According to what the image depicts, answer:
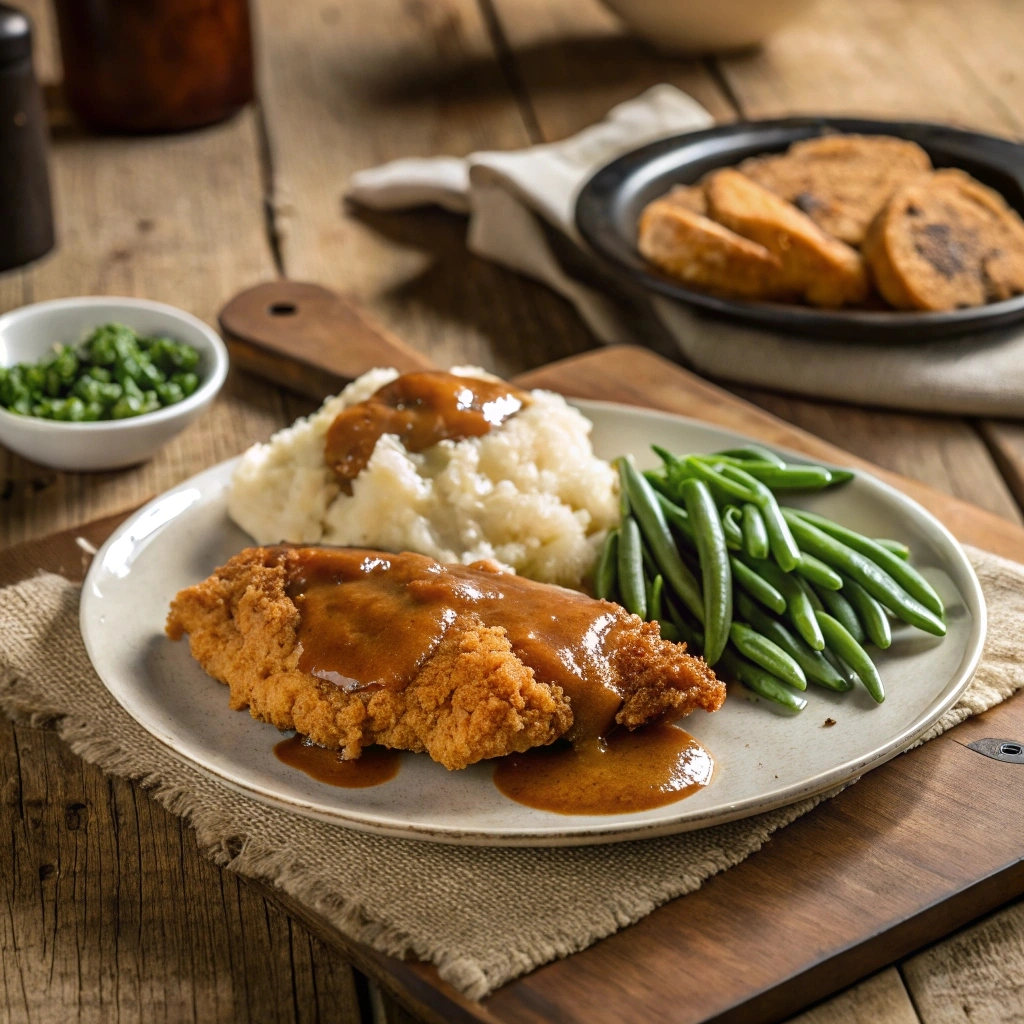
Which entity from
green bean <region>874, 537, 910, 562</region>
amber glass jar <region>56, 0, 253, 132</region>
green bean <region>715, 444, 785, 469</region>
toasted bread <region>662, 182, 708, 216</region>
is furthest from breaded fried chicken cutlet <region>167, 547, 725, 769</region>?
amber glass jar <region>56, 0, 253, 132</region>

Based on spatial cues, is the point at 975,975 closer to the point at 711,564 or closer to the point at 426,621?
the point at 711,564

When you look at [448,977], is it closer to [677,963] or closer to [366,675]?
[677,963]

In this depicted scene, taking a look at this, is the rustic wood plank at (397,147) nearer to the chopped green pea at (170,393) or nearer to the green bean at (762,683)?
the chopped green pea at (170,393)

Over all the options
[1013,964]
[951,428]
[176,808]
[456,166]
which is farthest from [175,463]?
[1013,964]

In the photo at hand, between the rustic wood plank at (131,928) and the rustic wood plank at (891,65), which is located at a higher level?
the rustic wood plank at (891,65)

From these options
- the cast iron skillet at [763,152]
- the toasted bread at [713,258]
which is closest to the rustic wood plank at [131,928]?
the cast iron skillet at [763,152]

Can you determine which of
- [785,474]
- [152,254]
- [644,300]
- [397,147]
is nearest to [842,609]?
[785,474]
